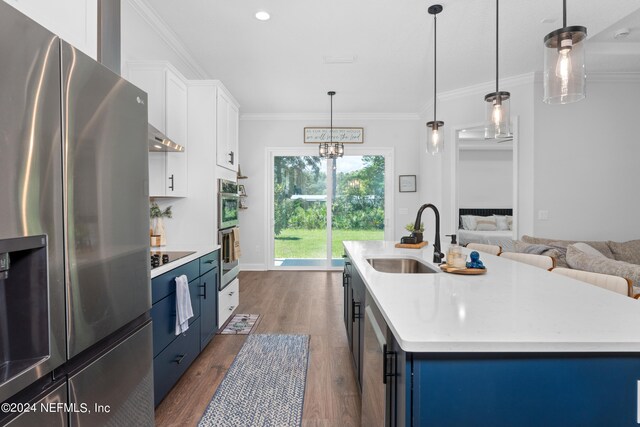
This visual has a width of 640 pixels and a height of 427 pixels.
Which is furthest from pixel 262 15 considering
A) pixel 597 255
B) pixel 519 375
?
pixel 597 255

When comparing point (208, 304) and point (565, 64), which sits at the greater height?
point (565, 64)

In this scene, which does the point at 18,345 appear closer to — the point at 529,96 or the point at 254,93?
the point at 254,93

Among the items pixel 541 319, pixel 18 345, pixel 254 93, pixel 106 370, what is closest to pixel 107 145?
pixel 18 345

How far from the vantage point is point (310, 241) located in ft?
20.4

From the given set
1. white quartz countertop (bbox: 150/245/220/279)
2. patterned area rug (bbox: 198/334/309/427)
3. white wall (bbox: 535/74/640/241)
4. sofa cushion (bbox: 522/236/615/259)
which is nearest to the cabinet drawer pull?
patterned area rug (bbox: 198/334/309/427)

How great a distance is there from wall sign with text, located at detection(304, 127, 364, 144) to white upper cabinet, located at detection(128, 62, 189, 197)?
3053mm

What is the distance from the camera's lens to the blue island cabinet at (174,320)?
192cm

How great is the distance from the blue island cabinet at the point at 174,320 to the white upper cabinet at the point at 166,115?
0.73 m

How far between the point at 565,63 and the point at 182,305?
7.86 ft

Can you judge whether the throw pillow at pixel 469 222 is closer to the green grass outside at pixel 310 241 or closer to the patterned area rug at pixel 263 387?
the green grass outside at pixel 310 241

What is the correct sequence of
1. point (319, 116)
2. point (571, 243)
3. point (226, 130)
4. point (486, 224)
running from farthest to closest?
point (486, 224) < point (319, 116) < point (571, 243) < point (226, 130)

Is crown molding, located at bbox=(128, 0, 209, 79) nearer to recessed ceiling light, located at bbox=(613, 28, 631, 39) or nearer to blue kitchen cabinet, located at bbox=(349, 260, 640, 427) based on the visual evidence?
blue kitchen cabinet, located at bbox=(349, 260, 640, 427)

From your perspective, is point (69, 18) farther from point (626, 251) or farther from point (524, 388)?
point (626, 251)

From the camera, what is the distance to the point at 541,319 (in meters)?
1.03
